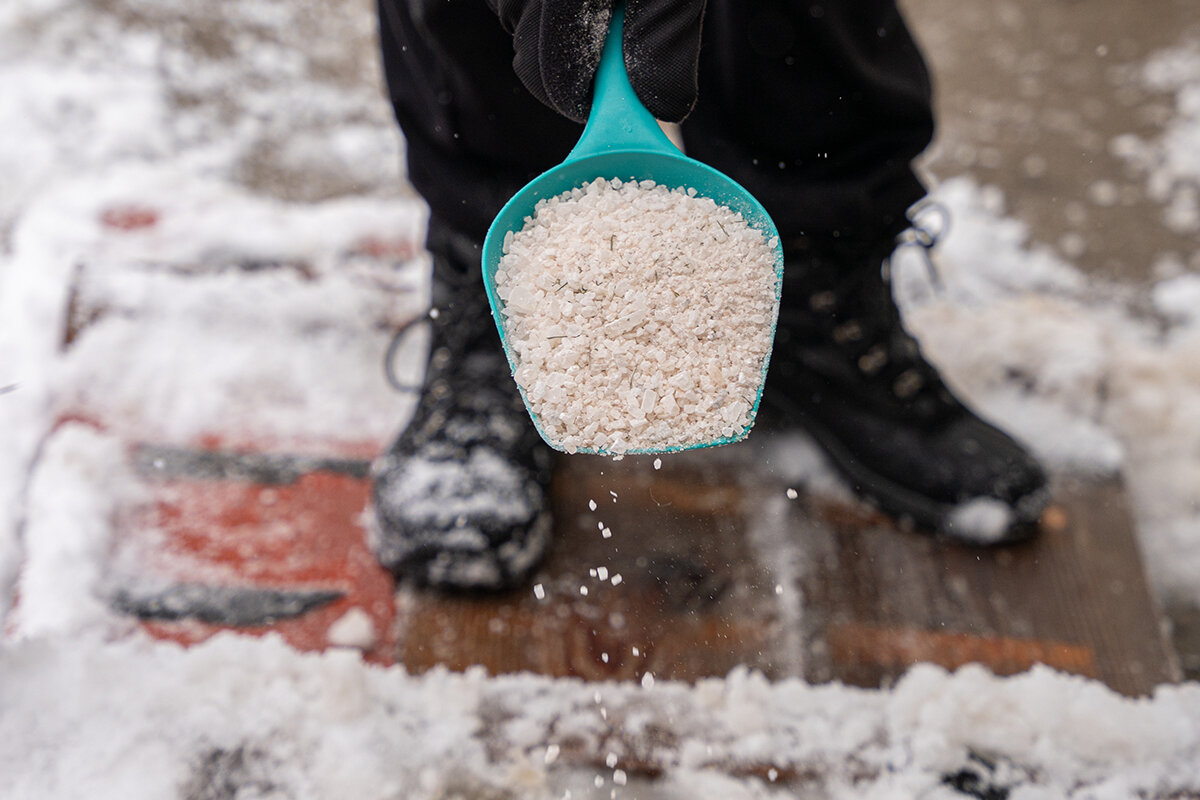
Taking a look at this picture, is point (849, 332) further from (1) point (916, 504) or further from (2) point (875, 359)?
(1) point (916, 504)

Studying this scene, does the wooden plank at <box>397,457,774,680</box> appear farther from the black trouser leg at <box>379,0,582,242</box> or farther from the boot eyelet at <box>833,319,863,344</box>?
the black trouser leg at <box>379,0,582,242</box>

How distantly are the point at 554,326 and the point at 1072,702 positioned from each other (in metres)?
0.48

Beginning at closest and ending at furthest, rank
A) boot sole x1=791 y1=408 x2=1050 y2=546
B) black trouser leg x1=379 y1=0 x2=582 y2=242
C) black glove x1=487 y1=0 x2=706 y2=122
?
black glove x1=487 y1=0 x2=706 y2=122, black trouser leg x1=379 y1=0 x2=582 y2=242, boot sole x1=791 y1=408 x2=1050 y2=546

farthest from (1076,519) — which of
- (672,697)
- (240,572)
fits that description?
(240,572)

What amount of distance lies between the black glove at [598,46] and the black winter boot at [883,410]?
10.5 inches

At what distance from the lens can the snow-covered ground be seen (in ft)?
2.02

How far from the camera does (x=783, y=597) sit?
73 cm

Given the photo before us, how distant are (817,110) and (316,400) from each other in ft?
1.89

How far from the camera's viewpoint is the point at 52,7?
1509 mm

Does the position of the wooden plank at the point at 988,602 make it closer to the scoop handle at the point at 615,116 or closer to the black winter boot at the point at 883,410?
the black winter boot at the point at 883,410

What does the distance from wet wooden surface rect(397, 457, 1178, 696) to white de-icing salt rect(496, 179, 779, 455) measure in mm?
218

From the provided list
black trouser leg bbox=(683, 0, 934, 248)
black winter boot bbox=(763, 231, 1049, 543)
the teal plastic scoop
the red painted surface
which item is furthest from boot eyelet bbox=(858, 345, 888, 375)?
the red painted surface

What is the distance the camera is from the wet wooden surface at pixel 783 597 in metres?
0.70

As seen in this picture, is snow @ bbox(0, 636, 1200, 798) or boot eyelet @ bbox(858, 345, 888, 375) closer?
snow @ bbox(0, 636, 1200, 798)
